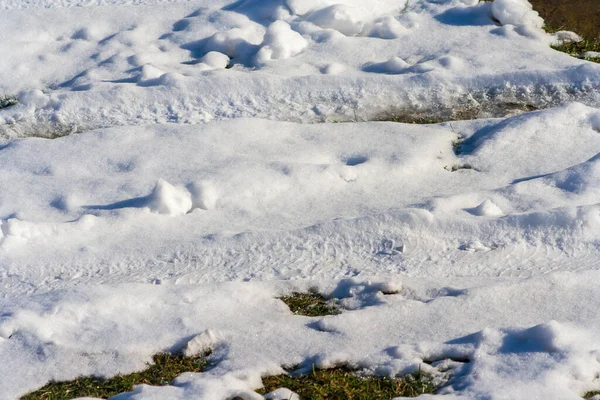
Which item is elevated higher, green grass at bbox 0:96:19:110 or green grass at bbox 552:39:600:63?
green grass at bbox 552:39:600:63

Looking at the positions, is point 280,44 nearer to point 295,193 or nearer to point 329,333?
point 295,193

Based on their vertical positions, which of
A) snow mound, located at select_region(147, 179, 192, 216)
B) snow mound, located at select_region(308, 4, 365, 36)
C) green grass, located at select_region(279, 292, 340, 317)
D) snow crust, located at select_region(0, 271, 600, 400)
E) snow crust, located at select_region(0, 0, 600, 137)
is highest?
snow mound, located at select_region(308, 4, 365, 36)

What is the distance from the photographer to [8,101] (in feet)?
15.1

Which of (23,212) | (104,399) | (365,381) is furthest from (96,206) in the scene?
(365,381)

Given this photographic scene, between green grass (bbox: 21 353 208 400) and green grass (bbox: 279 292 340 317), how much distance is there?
429mm

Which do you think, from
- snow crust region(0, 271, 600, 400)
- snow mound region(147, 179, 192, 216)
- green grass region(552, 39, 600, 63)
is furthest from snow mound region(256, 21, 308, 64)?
snow crust region(0, 271, 600, 400)

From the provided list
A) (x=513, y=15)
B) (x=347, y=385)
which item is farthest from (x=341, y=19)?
(x=347, y=385)

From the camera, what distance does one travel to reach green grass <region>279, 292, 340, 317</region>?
2963 mm

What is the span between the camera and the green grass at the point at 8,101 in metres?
4.57

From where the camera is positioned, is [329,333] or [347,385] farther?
[329,333]

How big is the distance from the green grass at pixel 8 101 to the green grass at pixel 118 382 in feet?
7.80

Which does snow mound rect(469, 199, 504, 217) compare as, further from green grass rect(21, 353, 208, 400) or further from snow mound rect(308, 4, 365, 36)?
snow mound rect(308, 4, 365, 36)

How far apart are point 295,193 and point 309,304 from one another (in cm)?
77

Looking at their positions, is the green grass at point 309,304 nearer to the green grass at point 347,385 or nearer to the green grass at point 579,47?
the green grass at point 347,385
